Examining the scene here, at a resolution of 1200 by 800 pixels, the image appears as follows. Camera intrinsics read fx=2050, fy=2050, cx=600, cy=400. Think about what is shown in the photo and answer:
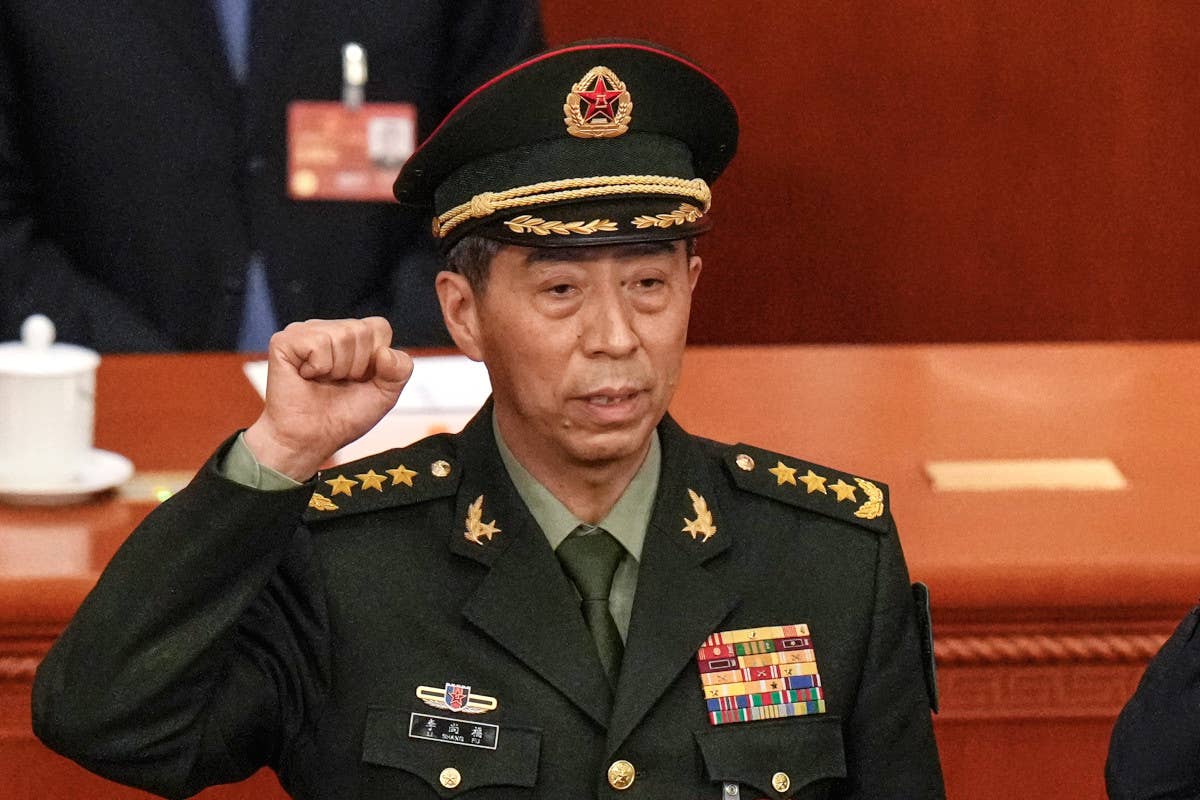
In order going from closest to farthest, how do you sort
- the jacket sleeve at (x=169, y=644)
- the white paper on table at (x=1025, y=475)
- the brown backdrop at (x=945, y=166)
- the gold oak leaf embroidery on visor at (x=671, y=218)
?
the jacket sleeve at (x=169, y=644)
the gold oak leaf embroidery on visor at (x=671, y=218)
the white paper on table at (x=1025, y=475)
the brown backdrop at (x=945, y=166)

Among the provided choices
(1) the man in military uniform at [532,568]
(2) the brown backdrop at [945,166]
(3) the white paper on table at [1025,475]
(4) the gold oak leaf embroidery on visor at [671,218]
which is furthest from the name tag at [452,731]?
(2) the brown backdrop at [945,166]

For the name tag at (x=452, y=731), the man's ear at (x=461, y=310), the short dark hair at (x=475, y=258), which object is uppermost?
the short dark hair at (x=475, y=258)

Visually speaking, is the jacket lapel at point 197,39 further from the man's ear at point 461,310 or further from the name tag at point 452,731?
the name tag at point 452,731

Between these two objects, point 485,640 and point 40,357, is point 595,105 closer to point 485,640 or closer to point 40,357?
point 485,640

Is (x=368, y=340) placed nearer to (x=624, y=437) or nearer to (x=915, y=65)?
(x=624, y=437)

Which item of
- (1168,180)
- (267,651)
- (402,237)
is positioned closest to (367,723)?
(267,651)

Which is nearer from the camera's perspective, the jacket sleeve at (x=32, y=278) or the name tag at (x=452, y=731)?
the name tag at (x=452, y=731)

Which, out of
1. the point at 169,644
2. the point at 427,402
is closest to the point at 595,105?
the point at 169,644

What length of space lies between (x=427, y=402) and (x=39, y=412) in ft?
1.81

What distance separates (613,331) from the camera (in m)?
1.71

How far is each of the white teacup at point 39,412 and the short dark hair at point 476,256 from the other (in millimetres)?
747

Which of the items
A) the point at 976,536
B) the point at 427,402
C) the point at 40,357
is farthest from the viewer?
the point at 427,402

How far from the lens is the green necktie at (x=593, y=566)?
1.85 meters

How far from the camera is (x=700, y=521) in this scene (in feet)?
6.15
